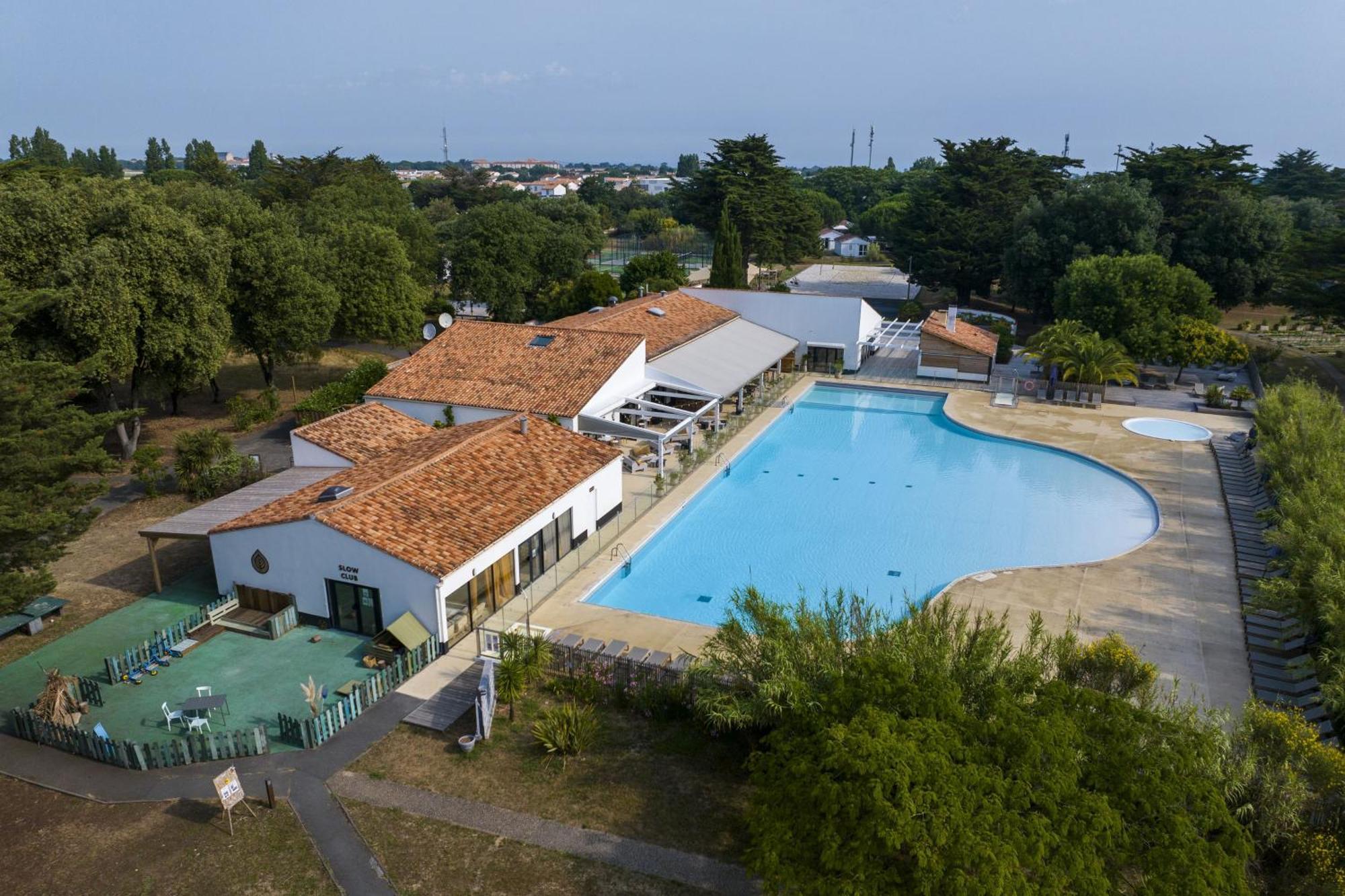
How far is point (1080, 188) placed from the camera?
57594mm

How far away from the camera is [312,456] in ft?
89.5

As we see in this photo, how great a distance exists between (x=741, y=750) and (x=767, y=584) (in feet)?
28.2

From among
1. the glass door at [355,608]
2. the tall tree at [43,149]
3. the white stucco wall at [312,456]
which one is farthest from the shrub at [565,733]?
the tall tree at [43,149]

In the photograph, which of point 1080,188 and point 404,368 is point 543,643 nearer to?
point 404,368

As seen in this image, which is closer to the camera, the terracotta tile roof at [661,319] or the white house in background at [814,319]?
the terracotta tile roof at [661,319]

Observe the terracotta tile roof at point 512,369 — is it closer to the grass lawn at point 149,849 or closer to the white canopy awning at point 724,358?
the white canopy awning at point 724,358

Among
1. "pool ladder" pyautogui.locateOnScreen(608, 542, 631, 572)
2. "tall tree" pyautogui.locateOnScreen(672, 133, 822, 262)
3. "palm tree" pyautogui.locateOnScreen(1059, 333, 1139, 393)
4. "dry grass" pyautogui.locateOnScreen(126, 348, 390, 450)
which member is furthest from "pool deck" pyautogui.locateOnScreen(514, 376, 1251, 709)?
"tall tree" pyautogui.locateOnScreen(672, 133, 822, 262)

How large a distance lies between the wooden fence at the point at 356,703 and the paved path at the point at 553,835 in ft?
4.18

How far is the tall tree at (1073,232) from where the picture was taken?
51312mm

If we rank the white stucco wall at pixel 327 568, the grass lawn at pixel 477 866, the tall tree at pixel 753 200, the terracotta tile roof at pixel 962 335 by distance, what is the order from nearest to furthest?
the grass lawn at pixel 477 866 → the white stucco wall at pixel 327 568 → the terracotta tile roof at pixel 962 335 → the tall tree at pixel 753 200

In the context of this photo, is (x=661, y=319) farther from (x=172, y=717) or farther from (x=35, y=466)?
(x=172, y=717)

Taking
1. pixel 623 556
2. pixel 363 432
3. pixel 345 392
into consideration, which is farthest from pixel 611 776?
pixel 345 392

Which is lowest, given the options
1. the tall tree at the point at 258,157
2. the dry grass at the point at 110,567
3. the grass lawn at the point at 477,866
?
the grass lawn at the point at 477,866

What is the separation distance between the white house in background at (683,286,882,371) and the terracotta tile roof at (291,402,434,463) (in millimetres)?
23525
